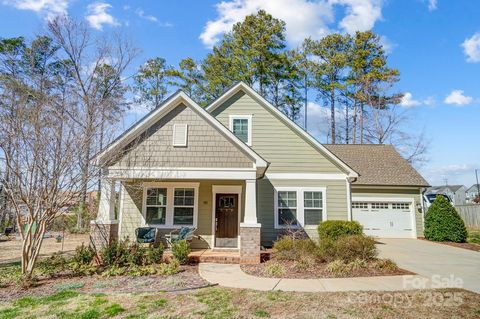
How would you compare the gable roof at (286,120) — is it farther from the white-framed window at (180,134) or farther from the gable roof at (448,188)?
the gable roof at (448,188)

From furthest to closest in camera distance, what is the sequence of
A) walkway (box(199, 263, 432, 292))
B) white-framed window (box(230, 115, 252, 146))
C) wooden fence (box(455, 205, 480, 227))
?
wooden fence (box(455, 205, 480, 227)) < white-framed window (box(230, 115, 252, 146)) < walkway (box(199, 263, 432, 292))

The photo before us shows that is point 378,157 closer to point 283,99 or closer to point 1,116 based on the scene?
point 283,99

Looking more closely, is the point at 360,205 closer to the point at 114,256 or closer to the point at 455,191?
the point at 114,256

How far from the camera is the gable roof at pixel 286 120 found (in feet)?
40.3

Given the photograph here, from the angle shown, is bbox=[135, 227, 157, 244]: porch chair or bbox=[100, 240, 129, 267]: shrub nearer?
bbox=[100, 240, 129, 267]: shrub

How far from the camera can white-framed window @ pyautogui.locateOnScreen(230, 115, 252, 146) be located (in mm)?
13180

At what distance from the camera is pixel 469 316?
469 cm

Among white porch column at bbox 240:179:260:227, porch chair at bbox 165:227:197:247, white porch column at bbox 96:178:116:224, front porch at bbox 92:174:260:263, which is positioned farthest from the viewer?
front porch at bbox 92:174:260:263

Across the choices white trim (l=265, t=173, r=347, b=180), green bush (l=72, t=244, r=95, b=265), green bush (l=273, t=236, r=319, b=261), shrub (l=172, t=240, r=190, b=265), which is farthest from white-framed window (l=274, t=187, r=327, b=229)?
green bush (l=72, t=244, r=95, b=265)

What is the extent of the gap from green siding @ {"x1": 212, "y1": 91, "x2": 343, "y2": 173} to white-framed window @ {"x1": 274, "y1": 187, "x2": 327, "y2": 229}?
0.88 metres

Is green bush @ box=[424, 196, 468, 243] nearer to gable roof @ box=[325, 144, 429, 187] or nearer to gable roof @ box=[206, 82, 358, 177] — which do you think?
gable roof @ box=[325, 144, 429, 187]

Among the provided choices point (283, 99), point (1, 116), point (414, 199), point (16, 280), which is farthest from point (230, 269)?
point (283, 99)

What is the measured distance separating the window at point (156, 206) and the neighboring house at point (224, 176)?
4 cm

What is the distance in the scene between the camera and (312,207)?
1233cm
